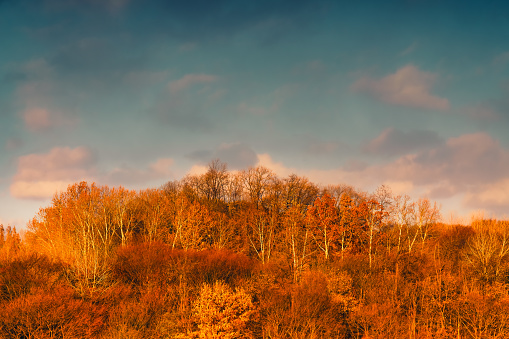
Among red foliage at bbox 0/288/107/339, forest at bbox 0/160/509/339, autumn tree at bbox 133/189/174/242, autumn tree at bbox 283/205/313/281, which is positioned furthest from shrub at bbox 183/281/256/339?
autumn tree at bbox 133/189/174/242

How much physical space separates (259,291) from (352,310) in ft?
32.7

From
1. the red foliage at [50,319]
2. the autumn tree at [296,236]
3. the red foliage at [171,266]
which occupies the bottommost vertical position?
the red foliage at [50,319]

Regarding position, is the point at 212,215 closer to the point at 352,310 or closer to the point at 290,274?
the point at 290,274

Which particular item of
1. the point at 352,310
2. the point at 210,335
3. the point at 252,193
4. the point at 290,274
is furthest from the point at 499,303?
the point at 252,193

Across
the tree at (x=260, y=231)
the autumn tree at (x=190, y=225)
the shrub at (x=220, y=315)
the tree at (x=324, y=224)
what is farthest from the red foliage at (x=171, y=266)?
the shrub at (x=220, y=315)

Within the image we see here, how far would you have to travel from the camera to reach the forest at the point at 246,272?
29969 mm

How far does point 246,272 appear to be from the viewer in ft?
176

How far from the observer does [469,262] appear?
51.5 m

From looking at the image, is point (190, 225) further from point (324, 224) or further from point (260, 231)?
point (324, 224)

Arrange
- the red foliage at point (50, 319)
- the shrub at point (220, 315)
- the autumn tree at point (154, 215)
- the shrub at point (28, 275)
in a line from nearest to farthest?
the shrub at point (220, 315) → the red foliage at point (50, 319) → the shrub at point (28, 275) → the autumn tree at point (154, 215)

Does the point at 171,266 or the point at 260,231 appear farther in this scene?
the point at 260,231

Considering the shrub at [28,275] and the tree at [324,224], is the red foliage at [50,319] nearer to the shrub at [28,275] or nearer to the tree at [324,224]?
the shrub at [28,275]

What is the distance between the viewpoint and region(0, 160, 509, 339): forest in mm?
29969

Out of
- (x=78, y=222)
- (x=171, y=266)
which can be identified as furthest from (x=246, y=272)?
(x=78, y=222)
